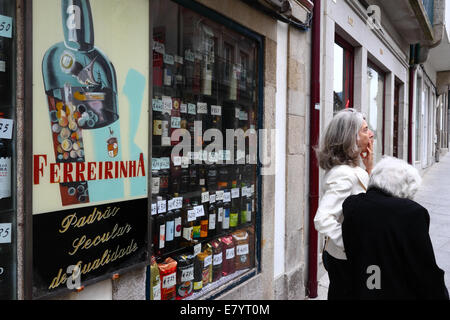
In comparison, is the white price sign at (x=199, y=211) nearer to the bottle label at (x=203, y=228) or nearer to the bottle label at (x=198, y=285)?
the bottle label at (x=203, y=228)

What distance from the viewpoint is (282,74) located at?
4141 millimetres

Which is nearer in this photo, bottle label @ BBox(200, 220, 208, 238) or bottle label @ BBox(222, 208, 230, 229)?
bottle label @ BBox(200, 220, 208, 238)

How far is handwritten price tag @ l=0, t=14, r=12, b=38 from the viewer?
1.73 metres

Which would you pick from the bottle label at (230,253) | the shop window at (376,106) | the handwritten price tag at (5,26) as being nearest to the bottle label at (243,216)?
the bottle label at (230,253)

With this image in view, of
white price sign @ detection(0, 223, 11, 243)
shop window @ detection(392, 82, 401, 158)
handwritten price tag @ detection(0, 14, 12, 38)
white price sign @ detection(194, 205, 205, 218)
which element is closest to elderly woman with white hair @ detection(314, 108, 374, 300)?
white price sign @ detection(194, 205, 205, 218)

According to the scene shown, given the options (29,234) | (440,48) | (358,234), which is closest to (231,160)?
(358,234)

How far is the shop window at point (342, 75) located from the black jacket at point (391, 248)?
404 cm

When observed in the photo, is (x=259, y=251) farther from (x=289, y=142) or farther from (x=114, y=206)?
(x=114, y=206)

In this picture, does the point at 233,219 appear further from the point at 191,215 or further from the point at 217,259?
the point at 191,215

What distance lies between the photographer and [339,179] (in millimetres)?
2305

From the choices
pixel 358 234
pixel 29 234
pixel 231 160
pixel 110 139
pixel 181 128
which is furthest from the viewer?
pixel 231 160

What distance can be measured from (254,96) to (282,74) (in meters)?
0.53

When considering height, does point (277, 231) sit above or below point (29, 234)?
below

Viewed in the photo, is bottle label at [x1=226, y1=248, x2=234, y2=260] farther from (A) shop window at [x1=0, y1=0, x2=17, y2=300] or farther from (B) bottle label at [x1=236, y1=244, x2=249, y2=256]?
(A) shop window at [x1=0, y1=0, x2=17, y2=300]
